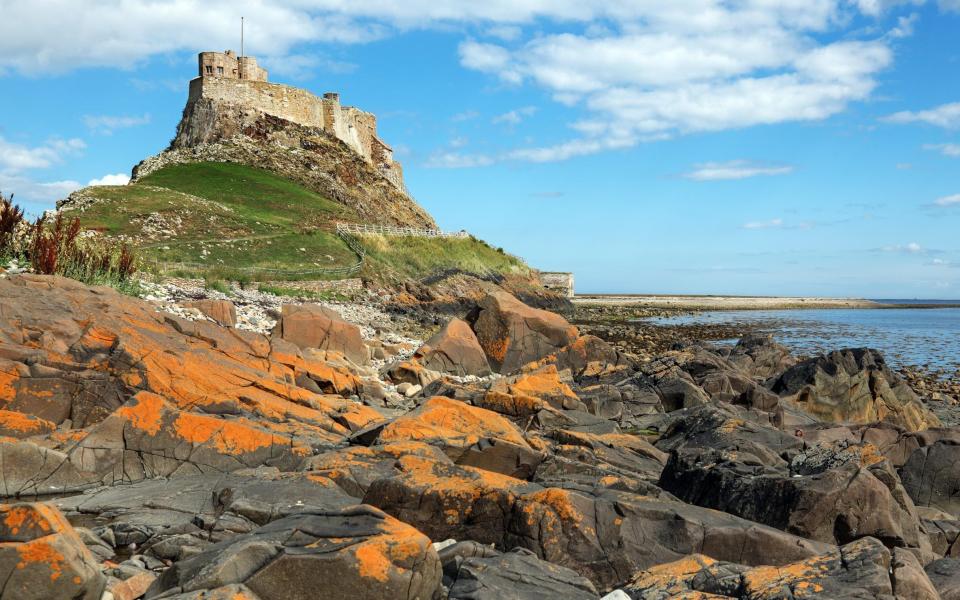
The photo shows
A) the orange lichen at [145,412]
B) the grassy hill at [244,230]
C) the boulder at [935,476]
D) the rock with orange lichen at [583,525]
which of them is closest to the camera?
the rock with orange lichen at [583,525]

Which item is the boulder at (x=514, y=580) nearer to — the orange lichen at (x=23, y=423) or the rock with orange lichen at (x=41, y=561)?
the rock with orange lichen at (x=41, y=561)

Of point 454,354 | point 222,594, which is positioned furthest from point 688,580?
point 454,354

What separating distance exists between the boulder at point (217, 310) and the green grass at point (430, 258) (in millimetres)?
24276

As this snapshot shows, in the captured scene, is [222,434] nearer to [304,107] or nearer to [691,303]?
[304,107]

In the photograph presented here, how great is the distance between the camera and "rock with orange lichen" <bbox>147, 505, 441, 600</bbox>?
587cm

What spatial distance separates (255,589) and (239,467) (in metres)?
5.27

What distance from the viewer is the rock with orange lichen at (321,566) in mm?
5871

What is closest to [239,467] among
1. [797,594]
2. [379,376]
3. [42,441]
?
[42,441]

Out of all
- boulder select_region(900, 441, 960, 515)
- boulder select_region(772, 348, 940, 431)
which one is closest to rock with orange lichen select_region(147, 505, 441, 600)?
boulder select_region(900, 441, 960, 515)

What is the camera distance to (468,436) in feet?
38.9

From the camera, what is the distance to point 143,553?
7672 mm

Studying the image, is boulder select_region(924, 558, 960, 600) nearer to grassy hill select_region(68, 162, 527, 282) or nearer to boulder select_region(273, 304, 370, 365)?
boulder select_region(273, 304, 370, 365)

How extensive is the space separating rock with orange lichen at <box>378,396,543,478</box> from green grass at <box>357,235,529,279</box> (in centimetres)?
3504

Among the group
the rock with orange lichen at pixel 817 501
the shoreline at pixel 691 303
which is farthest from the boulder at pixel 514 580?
the shoreline at pixel 691 303
